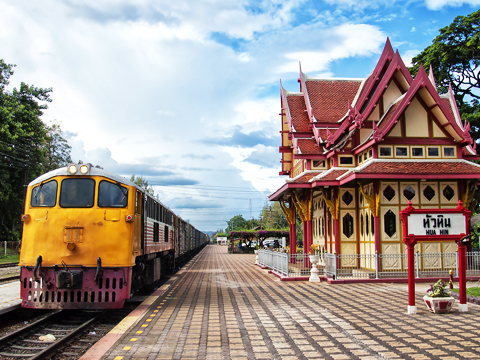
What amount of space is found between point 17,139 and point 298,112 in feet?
68.9

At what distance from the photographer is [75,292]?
359 inches

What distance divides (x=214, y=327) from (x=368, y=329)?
2819 millimetres

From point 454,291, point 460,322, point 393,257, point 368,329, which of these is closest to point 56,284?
point 368,329

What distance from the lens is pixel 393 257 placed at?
52.7 ft

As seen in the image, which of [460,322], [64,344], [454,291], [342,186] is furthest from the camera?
[342,186]

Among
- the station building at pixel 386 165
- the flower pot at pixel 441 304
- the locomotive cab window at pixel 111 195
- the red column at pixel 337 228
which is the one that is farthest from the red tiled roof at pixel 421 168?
the locomotive cab window at pixel 111 195

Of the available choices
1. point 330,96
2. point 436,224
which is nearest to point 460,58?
point 330,96

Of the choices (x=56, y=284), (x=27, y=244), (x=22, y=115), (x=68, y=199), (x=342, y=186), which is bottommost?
(x=56, y=284)

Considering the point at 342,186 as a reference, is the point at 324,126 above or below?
above

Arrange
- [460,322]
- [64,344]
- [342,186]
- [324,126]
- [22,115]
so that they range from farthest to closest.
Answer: [22,115] < [324,126] < [342,186] < [460,322] < [64,344]

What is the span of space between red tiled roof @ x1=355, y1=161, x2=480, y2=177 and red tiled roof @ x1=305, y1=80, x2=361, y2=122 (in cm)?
655

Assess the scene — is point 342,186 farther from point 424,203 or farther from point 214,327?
point 214,327

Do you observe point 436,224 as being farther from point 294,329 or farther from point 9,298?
point 9,298

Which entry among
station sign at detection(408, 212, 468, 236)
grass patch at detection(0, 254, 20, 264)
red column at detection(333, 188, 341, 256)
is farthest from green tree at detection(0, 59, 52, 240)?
station sign at detection(408, 212, 468, 236)
